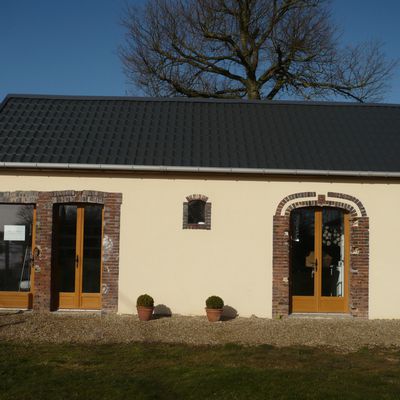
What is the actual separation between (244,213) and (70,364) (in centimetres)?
534

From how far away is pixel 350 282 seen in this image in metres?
12.4

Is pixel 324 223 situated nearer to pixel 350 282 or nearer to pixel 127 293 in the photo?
pixel 350 282

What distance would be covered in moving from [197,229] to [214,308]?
1.72 metres

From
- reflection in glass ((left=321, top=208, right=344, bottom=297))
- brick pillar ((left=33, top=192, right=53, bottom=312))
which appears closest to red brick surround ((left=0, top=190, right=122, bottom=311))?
brick pillar ((left=33, top=192, right=53, bottom=312))

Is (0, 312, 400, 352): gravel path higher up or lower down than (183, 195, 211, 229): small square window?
lower down

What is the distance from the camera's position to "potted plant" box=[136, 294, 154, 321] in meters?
11.5

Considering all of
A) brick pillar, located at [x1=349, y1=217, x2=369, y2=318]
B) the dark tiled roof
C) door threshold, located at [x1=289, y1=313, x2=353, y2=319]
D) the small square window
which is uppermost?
the dark tiled roof

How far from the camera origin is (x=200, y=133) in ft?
44.9

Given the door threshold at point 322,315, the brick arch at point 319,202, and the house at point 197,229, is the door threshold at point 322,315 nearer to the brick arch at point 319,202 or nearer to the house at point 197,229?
the house at point 197,229

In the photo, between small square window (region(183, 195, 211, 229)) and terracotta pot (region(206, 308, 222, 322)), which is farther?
small square window (region(183, 195, 211, 229))

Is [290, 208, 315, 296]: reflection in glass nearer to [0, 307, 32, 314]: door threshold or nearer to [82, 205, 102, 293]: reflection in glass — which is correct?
[82, 205, 102, 293]: reflection in glass

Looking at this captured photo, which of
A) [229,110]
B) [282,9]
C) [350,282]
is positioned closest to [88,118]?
[229,110]

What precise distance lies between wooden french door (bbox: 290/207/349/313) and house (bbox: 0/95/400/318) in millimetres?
24

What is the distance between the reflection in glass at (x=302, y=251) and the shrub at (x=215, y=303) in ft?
6.11
